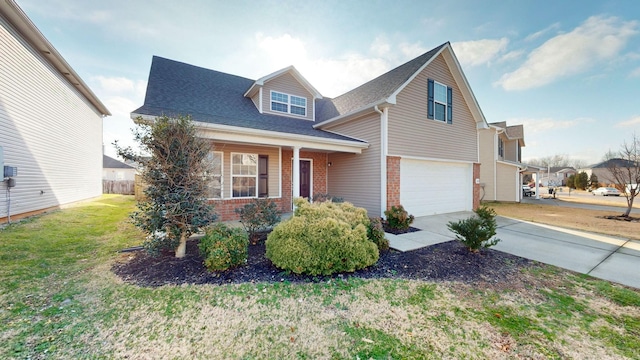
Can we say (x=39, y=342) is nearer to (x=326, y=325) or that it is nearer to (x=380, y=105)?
(x=326, y=325)

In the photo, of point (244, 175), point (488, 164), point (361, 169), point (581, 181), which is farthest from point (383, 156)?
point (581, 181)

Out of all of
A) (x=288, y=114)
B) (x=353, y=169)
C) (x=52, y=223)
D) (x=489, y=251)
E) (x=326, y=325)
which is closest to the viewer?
(x=326, y=325)

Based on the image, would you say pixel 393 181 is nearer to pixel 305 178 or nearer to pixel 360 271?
pixel 305 178

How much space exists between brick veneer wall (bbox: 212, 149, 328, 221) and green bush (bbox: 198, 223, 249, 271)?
2700mm

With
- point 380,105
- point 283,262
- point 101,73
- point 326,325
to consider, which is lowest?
point 326,325

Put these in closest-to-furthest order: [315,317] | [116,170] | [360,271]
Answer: [315,317] < [360,271] < [116,170]

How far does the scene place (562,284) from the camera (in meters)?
4.05

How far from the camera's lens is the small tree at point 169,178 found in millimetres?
4543

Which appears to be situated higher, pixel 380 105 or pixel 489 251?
pixel 380 105

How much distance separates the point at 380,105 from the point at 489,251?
576cm

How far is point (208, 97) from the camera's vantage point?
1004 centimetres

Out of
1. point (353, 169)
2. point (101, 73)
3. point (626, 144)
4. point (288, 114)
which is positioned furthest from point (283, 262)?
point (626, 144)

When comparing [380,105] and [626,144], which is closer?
[380,105]

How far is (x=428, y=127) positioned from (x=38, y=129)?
1562cm
